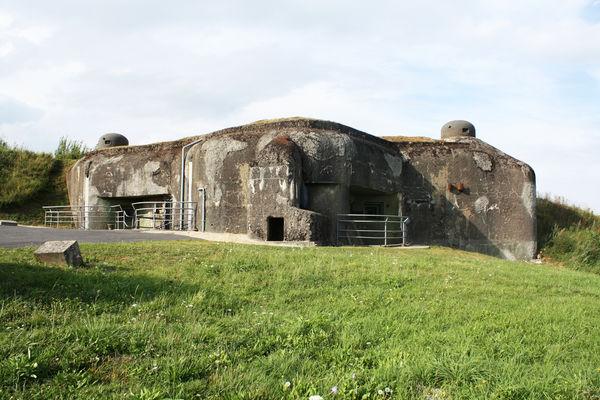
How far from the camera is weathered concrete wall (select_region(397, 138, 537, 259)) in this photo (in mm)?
18734

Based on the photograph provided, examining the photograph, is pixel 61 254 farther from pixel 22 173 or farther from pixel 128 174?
pixel 22 173

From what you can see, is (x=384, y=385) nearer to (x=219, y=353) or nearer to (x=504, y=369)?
(x=504, y=369)

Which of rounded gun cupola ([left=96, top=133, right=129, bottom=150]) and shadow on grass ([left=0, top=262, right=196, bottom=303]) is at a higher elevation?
rounded gun cupola ([left=96, top=133, right=129, bottom=150])

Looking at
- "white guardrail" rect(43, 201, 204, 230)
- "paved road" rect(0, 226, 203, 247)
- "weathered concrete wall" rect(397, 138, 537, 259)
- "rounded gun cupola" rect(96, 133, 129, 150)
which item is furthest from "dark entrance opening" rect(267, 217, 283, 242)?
"rounded gun cupola" rect(96, 133, 129, 150)

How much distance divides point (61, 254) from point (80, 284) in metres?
1.23

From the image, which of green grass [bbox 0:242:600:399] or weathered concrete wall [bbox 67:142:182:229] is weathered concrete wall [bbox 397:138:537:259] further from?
green grass [bbox 0:242:600:399]

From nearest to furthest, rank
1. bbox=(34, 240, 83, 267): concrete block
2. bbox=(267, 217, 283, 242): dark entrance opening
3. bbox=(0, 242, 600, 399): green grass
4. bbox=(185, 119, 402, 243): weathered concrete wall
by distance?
bbox=(0, 242, 600, 399): green grass
bbox=(34, 240, 83, 267): concrete block
bbox=(185, 119, 402, 243): weathered concrete wall
bbox=(267, 217, 283, 242): dark entrance opening

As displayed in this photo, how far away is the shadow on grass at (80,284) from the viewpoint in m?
5.51

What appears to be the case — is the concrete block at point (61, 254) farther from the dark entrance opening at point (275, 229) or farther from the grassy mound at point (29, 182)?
the grassy mound at point (29, 182)

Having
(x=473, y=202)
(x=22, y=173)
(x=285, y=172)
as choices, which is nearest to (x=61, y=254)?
(x=285, y=172)

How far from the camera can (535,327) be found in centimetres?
543

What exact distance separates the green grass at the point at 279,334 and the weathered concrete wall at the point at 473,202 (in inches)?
433

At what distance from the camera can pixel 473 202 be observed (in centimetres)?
1889

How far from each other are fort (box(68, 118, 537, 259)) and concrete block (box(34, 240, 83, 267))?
24.2 feet
